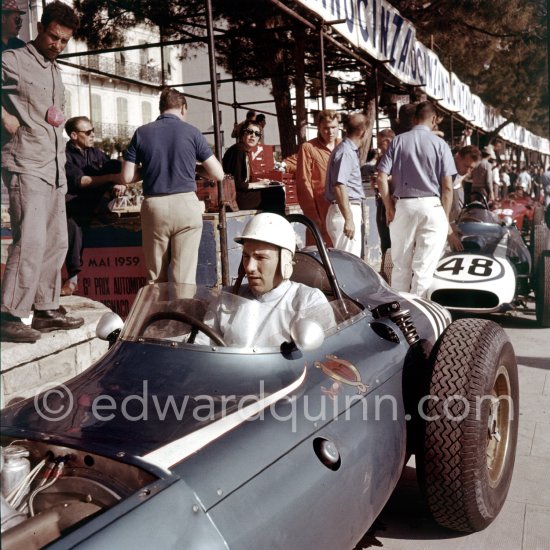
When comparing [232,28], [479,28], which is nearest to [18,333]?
[232,28]

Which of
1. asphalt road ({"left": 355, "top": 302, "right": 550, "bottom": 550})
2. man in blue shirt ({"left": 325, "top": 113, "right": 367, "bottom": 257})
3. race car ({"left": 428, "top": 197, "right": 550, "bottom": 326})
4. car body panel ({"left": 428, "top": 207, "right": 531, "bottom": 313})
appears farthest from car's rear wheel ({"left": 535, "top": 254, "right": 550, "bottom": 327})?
asphalt road ({"left": 355, "top": 302, "right": 550, "bottom": 550})

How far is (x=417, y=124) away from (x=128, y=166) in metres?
2.70

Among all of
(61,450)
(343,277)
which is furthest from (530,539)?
(61,450)

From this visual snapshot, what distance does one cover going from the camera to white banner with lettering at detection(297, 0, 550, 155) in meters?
8.35

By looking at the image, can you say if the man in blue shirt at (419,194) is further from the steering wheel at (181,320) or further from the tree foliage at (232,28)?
the steering wheel at (181,320)

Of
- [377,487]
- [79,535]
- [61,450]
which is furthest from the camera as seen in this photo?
[377,487]

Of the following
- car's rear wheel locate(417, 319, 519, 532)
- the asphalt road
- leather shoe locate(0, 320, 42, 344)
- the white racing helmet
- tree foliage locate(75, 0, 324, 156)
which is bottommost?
the asphalt road

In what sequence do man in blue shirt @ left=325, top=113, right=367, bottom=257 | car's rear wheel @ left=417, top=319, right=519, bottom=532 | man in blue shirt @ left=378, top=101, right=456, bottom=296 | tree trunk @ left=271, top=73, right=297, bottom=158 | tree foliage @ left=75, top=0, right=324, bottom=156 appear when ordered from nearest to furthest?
car's rear wheel @ left=417, top=319, right=519, bottom=532
man in blue shirt @ left=325, top=113, right=367, bottom=257
man in blue shirt @ left=378, top=101, right=456, bottom=296
tree foliage @ left=75, top=0, right=324, bottom=156
tree trunk @ left=271, top=73, right=297, bottom=158

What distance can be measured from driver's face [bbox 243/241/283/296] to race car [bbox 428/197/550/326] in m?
3.97

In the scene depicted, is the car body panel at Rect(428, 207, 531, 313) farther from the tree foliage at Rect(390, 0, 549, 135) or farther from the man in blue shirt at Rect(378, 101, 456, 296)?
the tree foliage at Rect(390, 0, 549, 135)

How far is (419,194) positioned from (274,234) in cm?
356

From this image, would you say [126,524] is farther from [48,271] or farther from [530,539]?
[48,271]

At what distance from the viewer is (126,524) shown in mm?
1551

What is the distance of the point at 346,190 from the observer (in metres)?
6.11
